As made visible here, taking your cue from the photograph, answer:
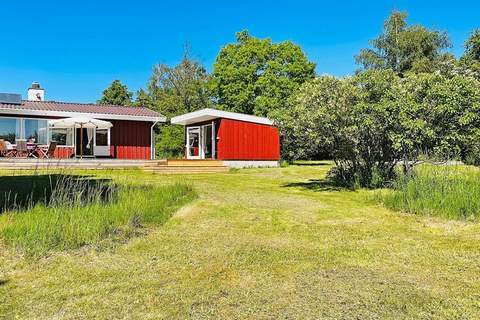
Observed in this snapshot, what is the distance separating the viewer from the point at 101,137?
2053 centimetres

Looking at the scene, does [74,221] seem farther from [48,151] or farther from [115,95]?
[115,95]

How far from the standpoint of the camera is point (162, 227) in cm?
537

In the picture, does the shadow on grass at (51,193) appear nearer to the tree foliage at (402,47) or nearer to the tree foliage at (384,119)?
the tree foliage at (384,119)

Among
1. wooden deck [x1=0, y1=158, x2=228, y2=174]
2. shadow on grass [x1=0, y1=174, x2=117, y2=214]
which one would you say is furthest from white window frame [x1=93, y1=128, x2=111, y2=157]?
shadow on grass [x1=0, y1=174, x2=117, y2=214]

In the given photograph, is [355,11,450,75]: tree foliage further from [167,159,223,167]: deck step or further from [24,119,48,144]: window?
[24,119,48,144]: window

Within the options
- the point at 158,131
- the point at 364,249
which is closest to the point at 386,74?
the point at 364,249

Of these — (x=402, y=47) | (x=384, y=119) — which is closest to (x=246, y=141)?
(x=384, y=119)

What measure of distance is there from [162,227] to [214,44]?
37.1 meters

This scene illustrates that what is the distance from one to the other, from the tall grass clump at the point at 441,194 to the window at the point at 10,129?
1724 cm

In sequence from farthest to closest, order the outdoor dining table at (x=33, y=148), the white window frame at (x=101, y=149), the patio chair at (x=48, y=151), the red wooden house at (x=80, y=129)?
the white window frame at (x=101, y=149) < the red wooden house at (x=80, y=129) < the outdoor dining table at (x=33, y=148) < the patio chair at (x=48, y=151)

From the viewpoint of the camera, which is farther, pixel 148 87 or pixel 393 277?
pixel 148 87

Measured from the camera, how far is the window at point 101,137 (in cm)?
2047

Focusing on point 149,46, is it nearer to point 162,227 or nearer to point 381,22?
point 381,22

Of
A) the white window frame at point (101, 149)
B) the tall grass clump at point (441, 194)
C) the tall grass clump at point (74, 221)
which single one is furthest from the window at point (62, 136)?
the tall grass clump at point (441, 194)
